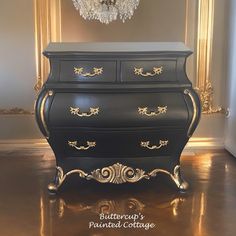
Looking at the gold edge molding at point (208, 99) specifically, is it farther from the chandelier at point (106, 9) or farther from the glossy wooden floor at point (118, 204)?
the chandelier at point (106, 9)

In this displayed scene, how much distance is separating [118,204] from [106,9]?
152 cm

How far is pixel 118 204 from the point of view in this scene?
221 centimetres

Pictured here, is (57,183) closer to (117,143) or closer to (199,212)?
(117,143)

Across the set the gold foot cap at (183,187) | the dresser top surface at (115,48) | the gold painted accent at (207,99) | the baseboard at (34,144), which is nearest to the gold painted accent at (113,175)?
the gold foot cap at (183,187)

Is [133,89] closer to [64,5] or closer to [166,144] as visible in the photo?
[166,144]

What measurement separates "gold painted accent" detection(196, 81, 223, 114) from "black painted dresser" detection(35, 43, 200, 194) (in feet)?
3.58

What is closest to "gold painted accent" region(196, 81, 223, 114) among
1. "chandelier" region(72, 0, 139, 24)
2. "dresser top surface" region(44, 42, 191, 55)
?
"chandelier" region(72, 0, 139, 24)

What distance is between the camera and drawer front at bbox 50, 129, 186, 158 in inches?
86.6

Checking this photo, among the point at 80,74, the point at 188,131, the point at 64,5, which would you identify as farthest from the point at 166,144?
the point at 64,5

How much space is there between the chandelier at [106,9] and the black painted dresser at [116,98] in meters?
0.83

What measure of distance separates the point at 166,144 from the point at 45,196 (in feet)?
2.52

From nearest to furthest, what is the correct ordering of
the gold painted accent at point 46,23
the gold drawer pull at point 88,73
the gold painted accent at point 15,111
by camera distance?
the gold drawer pull at point 88,73
the gold painted accent at point 46,23
the gold painted accent at point 15,111

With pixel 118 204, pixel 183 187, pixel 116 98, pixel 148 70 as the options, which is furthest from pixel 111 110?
pixel 183 187

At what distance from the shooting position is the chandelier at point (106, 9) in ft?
9.68
